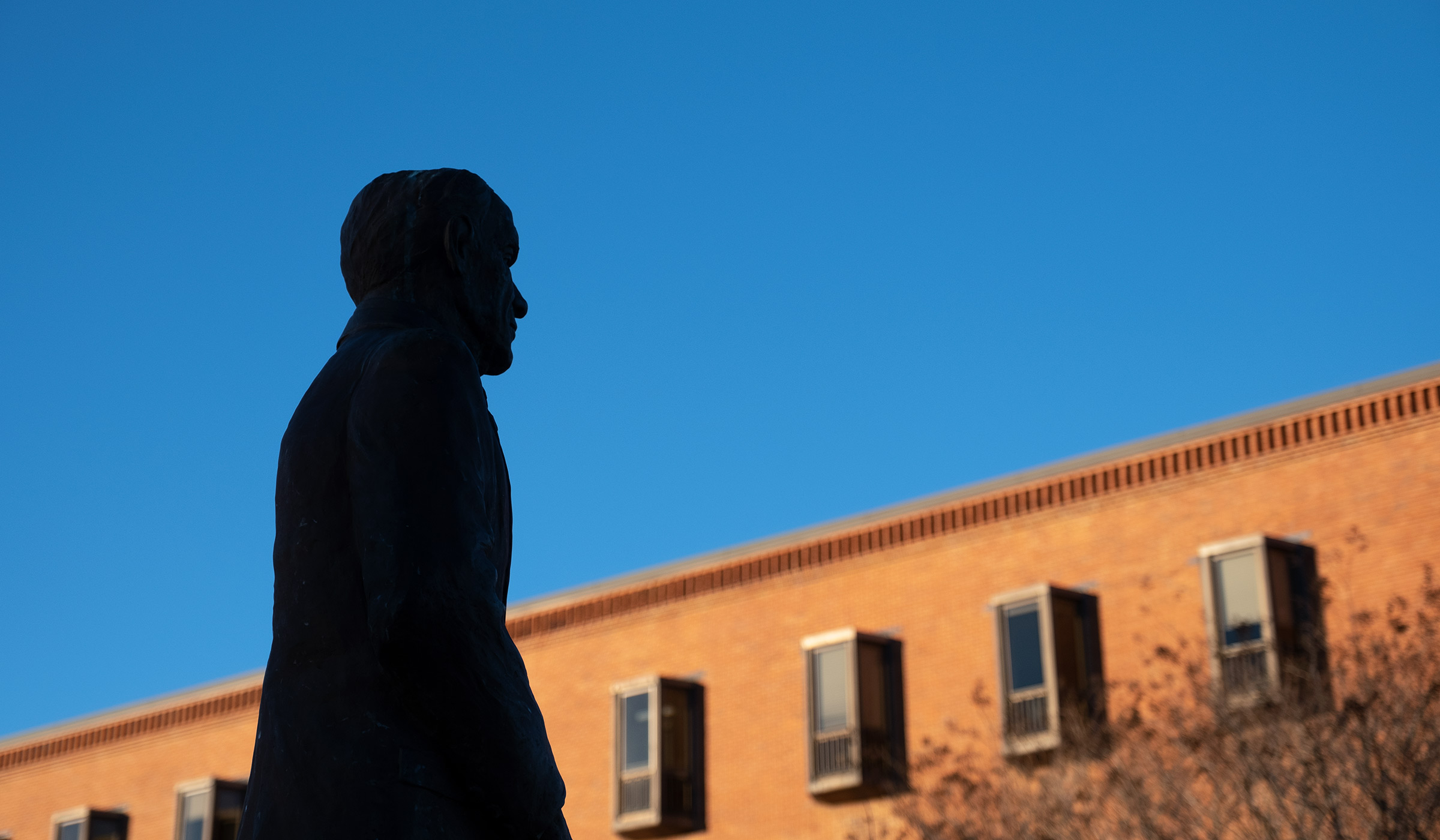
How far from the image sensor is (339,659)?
312 centimetres

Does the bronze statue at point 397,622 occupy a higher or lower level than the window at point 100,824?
lower

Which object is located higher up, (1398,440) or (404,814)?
(1398,440)

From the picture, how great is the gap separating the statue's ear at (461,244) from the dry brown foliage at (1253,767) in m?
14.1

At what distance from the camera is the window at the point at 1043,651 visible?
24312 mm

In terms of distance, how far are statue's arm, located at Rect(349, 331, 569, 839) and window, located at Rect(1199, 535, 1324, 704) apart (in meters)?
18.6

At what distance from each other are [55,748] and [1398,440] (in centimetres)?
2667

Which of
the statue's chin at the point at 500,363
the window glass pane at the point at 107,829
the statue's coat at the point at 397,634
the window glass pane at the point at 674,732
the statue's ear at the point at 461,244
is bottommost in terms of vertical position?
the statue's coat at the point at 397,634

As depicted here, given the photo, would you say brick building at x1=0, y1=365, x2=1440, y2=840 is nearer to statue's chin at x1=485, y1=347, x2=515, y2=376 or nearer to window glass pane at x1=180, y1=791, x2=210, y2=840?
window glass pane at x1=180, y1=791, x2=210, y2=840

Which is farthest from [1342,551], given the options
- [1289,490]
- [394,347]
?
[394,347]

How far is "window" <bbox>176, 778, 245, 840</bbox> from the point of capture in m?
33.3

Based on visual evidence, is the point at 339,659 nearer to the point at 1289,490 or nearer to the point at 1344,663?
the point at 1344,663

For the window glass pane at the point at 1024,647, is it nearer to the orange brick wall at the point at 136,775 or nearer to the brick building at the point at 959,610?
the brick building at the point at 959,610

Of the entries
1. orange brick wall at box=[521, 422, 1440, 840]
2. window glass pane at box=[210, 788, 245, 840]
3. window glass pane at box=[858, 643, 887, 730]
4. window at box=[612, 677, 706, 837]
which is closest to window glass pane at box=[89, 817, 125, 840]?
window glass pane at box=[210, 788, 245, 840]

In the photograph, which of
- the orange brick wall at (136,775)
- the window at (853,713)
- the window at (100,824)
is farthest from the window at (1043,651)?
the window at (100,824)
